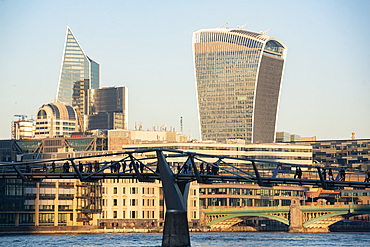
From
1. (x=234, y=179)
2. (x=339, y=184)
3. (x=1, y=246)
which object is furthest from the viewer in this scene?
(x=1, y=246)

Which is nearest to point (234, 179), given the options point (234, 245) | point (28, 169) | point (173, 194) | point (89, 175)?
point (173, 194)

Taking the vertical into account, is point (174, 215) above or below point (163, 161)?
below

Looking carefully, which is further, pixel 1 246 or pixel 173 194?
pixel 1 246

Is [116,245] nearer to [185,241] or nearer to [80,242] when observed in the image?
[80,242]

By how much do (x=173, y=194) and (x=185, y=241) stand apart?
7.31 meters

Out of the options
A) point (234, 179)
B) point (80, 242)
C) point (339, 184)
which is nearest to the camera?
point (339, 184)

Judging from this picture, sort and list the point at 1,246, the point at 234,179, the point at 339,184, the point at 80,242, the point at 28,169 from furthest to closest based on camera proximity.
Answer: the point at 80,242, the point at 1,246, the point at 28,169, the point at 234,179, the point at 339,184

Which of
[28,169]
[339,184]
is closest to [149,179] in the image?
[28,169]

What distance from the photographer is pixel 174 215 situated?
4995 inches

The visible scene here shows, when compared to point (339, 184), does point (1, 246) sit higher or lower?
lower

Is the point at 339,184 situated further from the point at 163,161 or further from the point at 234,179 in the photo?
the point at 163,161

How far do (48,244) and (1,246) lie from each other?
9.37 meters

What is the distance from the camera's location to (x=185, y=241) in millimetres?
127250

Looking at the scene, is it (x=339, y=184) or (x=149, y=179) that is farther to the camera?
(x=149, y=179)
